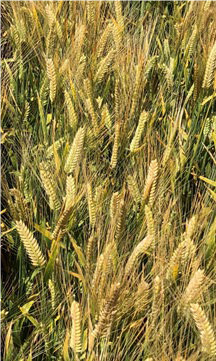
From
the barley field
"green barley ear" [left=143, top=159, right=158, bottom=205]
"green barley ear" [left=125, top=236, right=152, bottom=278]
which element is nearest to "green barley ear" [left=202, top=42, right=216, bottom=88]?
the barley field

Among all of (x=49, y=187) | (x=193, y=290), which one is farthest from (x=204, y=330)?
(x=49, y=187)

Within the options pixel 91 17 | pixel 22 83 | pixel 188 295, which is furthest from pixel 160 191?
pixel 91 17

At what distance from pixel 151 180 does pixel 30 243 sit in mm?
219

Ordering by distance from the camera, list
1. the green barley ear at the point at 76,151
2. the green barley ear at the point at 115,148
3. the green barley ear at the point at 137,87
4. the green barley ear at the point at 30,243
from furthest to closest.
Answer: the green barley ear at the point at 137,87 < the green barley ear at the point at 115,148 < the green barley ear at the point at 76,151 < the green barley ear at the point at 30,243

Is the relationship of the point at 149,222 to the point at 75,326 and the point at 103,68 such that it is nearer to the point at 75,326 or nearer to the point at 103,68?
the point at 75,326

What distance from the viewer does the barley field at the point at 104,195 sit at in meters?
0.86

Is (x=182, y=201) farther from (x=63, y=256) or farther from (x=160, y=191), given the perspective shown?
(x=63, y=256)

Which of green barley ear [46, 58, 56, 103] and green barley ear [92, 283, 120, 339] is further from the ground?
green barley ear [46, 58, 56, 103]

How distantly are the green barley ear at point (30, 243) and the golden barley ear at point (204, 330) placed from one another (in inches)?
9.9

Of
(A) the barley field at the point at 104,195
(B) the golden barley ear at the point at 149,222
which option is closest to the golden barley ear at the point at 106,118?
(A) the barley field at the point at 104,195

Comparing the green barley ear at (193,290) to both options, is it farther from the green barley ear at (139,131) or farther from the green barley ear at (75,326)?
the green barley ear at (139,131)

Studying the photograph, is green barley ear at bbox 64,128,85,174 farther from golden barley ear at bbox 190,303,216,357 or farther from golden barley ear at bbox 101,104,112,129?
golden barley ear at bbox 190,303,216,357

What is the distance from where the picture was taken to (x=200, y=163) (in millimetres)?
1312

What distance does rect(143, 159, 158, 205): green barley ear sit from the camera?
0.93 metres
